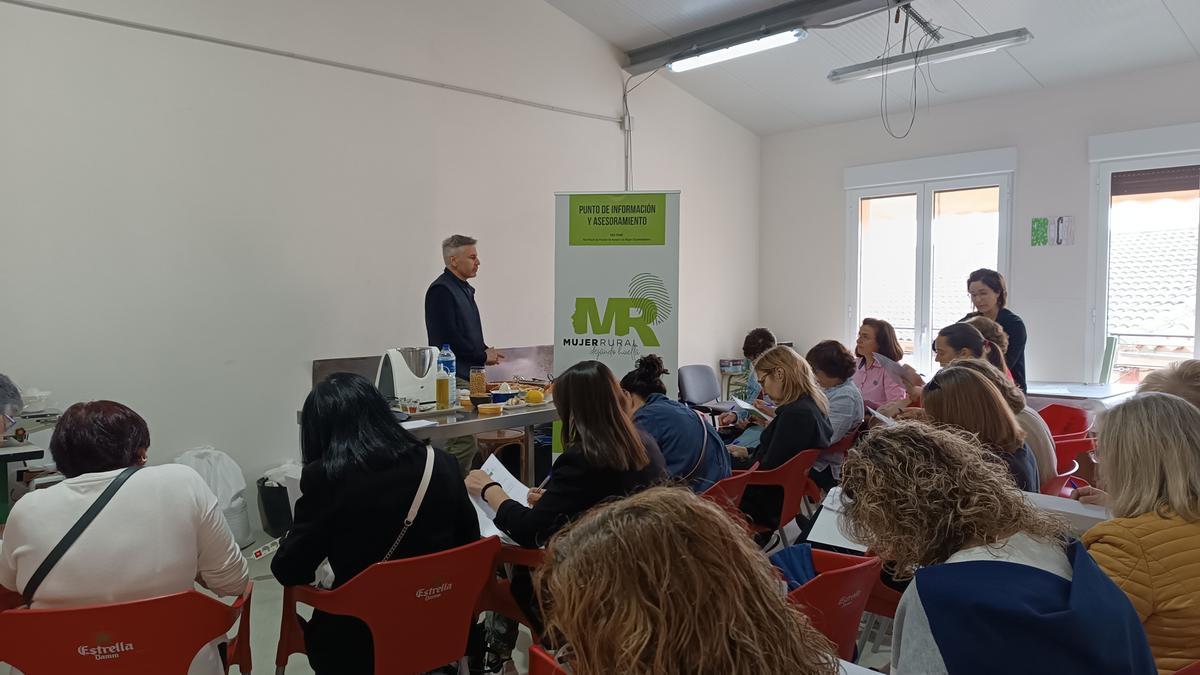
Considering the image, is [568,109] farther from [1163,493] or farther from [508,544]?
[1163,493]

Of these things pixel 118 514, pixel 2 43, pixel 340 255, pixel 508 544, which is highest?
pixel 2 43

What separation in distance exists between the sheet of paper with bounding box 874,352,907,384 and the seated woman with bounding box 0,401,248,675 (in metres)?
3.54

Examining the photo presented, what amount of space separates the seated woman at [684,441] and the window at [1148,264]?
415 cm

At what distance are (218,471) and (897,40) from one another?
519cm

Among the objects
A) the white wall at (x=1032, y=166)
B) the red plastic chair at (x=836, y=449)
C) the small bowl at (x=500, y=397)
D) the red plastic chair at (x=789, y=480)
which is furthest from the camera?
the white wall at (x=1032, y=166)

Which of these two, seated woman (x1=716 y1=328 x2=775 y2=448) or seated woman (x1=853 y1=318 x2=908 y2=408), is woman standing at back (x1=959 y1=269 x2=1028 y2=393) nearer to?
seated woman (x1=853 y1=318 x2=908 y2=408)

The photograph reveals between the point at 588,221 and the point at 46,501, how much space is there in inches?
119

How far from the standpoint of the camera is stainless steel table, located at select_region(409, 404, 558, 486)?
10.8 ft

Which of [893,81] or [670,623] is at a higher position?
[893,81]

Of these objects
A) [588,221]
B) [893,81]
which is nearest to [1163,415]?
[588,221]

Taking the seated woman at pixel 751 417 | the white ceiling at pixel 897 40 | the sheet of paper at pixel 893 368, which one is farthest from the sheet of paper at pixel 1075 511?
the white ceiling at pixel 897 40

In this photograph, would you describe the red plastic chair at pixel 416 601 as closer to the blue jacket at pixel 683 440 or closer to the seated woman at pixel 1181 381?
the blue jacket at pixel 683 440

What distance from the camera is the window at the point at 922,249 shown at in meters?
6.05

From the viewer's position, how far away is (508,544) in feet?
7.04
